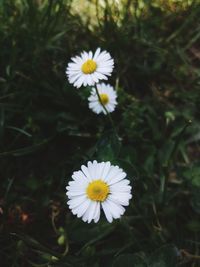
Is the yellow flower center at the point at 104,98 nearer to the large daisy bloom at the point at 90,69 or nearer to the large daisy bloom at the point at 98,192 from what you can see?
the large daisy bloom at the point at 90,69

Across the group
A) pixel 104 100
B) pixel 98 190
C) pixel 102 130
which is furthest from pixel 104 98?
pixel 98 190

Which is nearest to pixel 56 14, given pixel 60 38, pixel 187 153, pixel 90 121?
pixel 60 38

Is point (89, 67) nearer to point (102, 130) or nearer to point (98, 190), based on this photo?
point (102, 130)

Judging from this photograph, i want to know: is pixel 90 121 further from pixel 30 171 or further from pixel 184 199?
pixel 184 199

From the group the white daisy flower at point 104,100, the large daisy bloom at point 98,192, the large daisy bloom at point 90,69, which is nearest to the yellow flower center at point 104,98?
the white daisy flower at point 104,100

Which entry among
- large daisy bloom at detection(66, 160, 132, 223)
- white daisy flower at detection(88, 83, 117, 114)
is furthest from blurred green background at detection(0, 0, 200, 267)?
large daisy bloom at detection(66, 160, 132, 223)

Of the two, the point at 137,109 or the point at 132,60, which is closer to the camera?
the point at 137,109
